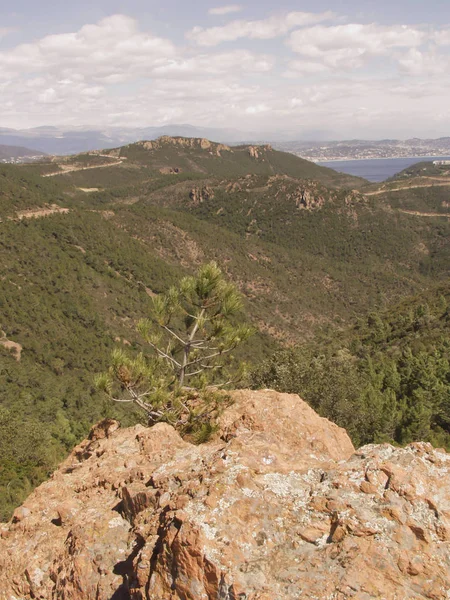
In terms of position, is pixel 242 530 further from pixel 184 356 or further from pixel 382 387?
pixel 382 387

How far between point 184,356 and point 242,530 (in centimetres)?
675

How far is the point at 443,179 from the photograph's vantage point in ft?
514

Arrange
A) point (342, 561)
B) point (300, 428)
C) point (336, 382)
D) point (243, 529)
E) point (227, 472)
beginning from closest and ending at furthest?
point (342, 561)
point (243, 529)
point (227, 472)
point (300, 428)
point (336, 382)

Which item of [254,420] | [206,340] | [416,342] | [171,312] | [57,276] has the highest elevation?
[171,312]

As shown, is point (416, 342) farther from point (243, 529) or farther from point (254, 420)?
point (243, 529)

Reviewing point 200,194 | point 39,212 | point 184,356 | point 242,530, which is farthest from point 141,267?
point 200,194

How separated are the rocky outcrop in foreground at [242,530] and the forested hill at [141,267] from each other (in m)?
5.88

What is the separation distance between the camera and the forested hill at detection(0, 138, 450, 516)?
112 ft

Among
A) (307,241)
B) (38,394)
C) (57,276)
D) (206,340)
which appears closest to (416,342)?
(206,340)

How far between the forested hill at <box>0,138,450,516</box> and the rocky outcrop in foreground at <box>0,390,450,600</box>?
5.88 m

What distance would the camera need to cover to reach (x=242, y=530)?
468cm

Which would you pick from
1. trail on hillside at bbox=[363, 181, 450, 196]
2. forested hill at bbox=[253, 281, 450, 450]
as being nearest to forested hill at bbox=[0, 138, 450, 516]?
trail on hillside at bbox=[363, 181, 450, 196]

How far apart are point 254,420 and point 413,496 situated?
3966 mm

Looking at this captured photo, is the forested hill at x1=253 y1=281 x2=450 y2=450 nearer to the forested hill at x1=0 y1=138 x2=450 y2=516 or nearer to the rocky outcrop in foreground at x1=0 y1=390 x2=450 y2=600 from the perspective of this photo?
the forested hill at x1=0 y1=138 x2=450 y2=516
